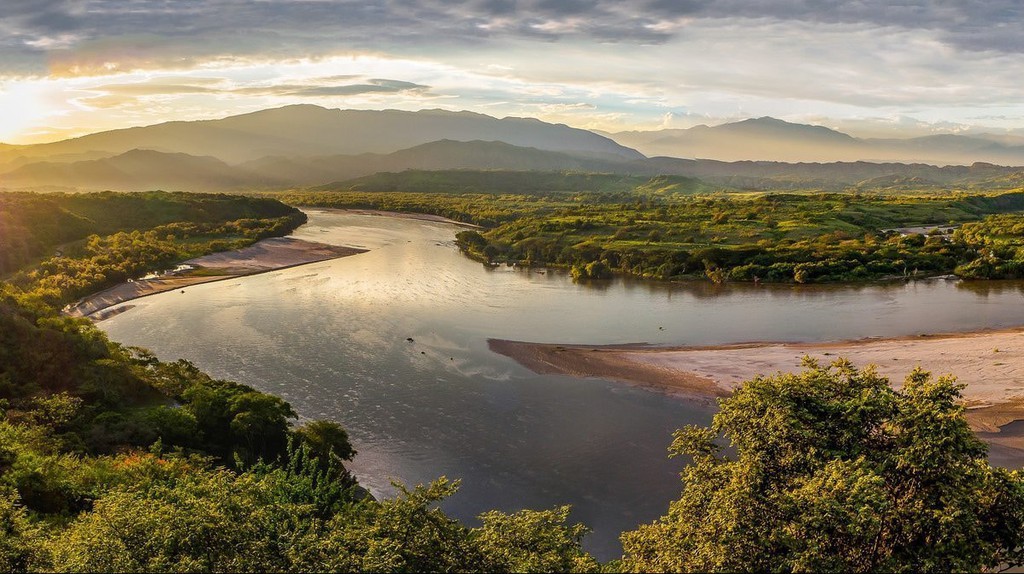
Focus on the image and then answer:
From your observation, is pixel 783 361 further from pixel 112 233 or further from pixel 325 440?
pixel 112 233

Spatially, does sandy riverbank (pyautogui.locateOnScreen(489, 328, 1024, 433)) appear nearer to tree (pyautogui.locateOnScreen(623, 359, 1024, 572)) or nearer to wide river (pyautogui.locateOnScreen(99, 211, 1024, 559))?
wide river (pyautogui.locateOnScreen(99, 211, 1024, 559))

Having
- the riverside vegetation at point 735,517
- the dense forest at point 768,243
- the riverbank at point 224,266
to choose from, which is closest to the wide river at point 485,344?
the riverbank at point 224,266

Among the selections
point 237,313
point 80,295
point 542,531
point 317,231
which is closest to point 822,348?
point 542,531

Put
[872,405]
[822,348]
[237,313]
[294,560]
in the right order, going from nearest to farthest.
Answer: [294,560]
[872,405]
[822,348]
[237,313]

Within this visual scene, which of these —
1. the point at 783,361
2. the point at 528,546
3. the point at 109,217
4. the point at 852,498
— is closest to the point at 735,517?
the point at 852,498

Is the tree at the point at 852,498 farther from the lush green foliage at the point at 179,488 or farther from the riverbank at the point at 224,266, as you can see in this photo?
the riverbank at the point at 224,266

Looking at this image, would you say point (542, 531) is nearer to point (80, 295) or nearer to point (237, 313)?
point (237, 313)
